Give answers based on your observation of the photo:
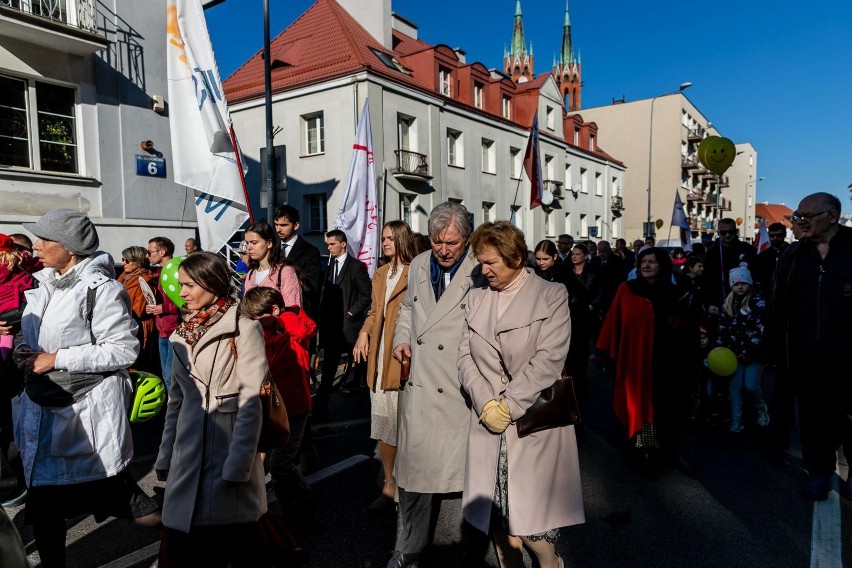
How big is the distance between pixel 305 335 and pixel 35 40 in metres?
8.38

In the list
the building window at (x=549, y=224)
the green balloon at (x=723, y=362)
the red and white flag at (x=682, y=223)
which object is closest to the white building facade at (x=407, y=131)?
the building window at (x=549, y=224)

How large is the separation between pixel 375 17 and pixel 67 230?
2474 cm

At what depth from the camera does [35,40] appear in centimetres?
898

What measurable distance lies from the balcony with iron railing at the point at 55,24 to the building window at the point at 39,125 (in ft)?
2.36

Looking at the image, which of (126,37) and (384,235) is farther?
(126,37)

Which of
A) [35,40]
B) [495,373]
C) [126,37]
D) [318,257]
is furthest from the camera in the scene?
[126,37]

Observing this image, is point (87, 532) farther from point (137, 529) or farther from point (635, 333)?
point (635, 333)

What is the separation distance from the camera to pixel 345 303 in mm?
6363

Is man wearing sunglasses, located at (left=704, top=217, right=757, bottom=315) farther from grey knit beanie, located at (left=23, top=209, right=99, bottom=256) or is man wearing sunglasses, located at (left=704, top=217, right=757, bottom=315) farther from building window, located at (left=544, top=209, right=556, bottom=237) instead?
building window, located at (left=544, top=209, right=556, bottom=237)

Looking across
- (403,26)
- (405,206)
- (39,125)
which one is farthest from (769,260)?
(403,26)

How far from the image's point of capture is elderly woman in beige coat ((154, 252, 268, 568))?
8.01ft

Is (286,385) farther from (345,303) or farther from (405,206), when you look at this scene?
(405,206)

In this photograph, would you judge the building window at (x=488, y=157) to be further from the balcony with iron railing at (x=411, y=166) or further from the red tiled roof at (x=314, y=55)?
the red tiled roof at (x=314, y=55)

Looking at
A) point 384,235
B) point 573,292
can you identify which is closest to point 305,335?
point 384,235
